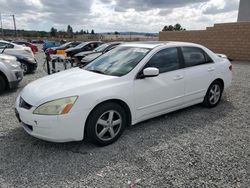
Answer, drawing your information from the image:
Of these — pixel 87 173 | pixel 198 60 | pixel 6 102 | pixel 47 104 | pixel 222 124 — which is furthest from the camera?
pixel 6 102

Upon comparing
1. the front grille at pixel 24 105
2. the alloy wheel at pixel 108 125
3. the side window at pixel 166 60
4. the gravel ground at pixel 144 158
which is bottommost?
the gravel ground at pixel 144 158

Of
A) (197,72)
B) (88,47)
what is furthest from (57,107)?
(88,47)

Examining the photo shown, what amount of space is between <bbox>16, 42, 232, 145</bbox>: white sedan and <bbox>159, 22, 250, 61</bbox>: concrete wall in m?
12.5

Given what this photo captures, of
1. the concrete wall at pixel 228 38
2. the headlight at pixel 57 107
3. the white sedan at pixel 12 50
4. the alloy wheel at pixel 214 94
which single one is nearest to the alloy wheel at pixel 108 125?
the headlight at pixel 57 107

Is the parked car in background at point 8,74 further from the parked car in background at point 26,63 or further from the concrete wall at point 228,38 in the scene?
the concrete wall at point 228,38

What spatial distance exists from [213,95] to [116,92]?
9.13 ft

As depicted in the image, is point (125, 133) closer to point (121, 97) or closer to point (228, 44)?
point (121, 97)

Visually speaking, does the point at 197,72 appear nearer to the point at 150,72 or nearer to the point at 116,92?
the point at 150,72

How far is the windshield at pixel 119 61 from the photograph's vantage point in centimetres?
388

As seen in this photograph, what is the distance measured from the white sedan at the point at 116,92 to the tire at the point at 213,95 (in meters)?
0.02

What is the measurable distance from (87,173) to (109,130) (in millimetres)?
806

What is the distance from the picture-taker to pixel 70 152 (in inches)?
132

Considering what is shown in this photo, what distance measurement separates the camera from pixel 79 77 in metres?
3.78

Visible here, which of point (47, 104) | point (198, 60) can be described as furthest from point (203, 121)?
point (47, 104)
